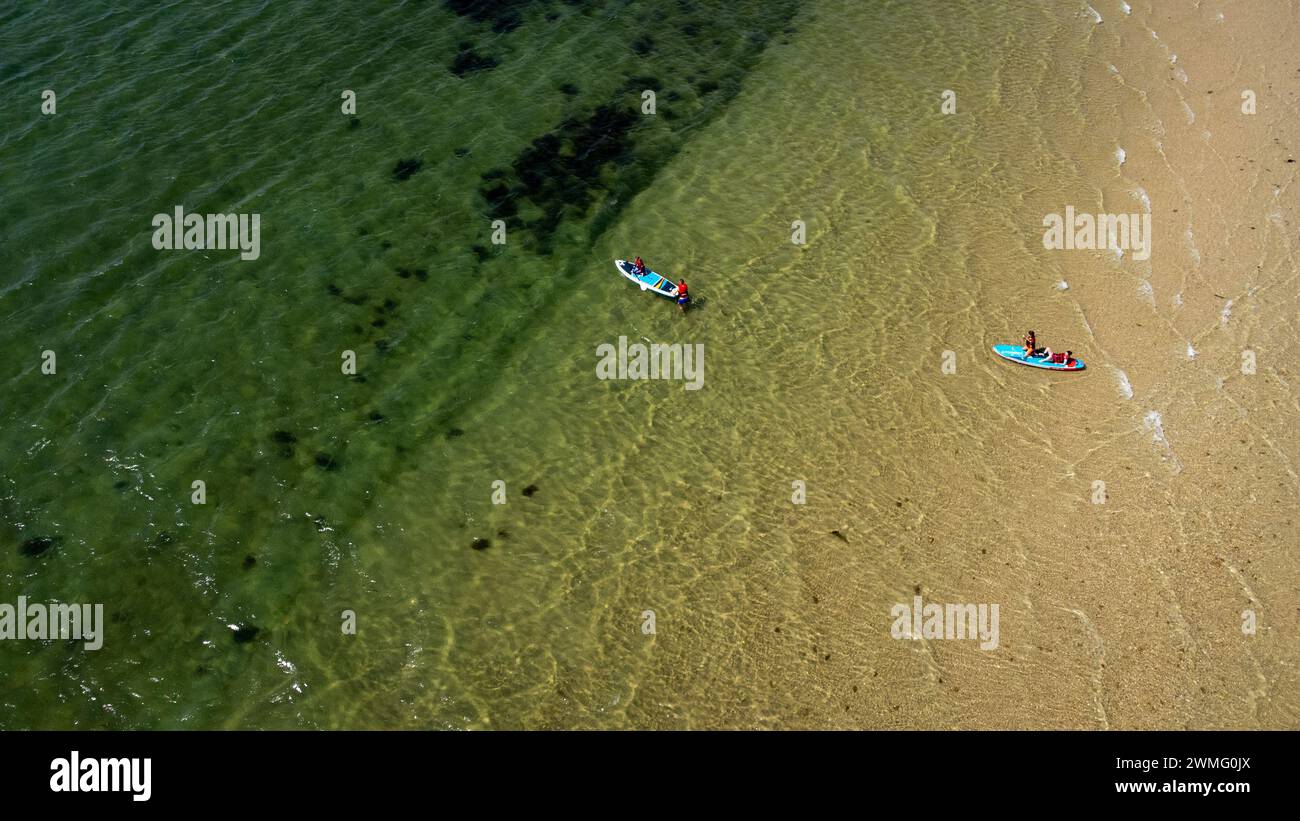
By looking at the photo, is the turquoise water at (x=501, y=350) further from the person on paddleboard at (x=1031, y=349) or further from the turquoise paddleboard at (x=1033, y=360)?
the person on paddleboard at (x=1031, y=349)

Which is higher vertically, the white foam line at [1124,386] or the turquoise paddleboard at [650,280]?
the turquoise paddleboard at [650,280]

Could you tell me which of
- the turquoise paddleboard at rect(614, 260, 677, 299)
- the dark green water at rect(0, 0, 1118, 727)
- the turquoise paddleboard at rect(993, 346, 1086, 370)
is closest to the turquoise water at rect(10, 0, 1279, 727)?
the dark green water at rect(0, 0, 1118, 727)

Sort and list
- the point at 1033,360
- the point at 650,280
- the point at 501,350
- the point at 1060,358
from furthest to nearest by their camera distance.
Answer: the point at 650,280, the point at 501,350, the point at 1033,360, the point at 1060,358

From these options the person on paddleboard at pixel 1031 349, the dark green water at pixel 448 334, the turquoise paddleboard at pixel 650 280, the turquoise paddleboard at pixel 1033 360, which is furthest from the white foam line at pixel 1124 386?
the turquoise paddleboard at pixel 650 280

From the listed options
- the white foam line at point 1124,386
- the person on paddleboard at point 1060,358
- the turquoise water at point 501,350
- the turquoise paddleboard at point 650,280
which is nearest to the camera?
the turquoise water at point 501,350

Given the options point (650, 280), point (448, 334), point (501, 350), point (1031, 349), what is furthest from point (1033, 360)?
point (448, 334)

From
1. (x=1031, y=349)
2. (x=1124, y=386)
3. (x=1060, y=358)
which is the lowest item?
(x=1124, y=386)

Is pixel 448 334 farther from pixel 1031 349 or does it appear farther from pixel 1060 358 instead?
pixel 1060 358

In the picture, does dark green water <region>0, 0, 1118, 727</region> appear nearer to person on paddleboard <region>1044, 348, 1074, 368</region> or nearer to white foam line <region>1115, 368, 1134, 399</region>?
person on paddleboard <region>1044, 348, 1074, 368</region>

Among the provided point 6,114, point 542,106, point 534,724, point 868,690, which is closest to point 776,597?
point 868,690
